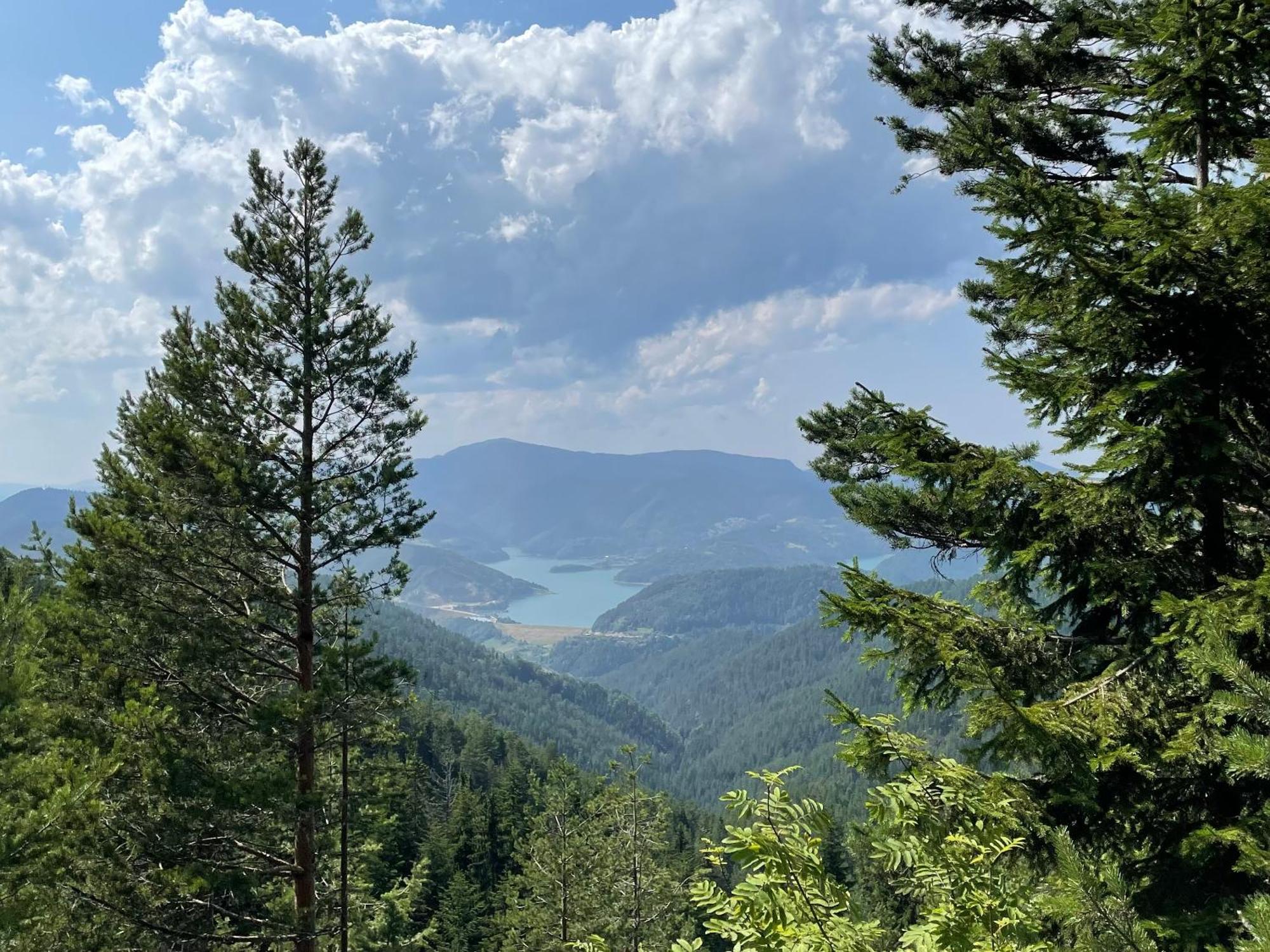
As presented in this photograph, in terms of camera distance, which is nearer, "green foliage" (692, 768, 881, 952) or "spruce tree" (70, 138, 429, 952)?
"green foliage" (692, 768, 881, 952)

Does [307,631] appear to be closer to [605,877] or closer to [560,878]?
[605,877]

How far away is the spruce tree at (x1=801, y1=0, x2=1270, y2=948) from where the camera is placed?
3949 mm

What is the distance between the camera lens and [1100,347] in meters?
4.58

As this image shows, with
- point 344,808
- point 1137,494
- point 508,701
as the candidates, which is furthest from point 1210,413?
point 508,701

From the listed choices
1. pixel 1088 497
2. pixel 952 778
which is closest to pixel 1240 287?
pixel 1088 497

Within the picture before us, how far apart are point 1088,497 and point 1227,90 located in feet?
9.11

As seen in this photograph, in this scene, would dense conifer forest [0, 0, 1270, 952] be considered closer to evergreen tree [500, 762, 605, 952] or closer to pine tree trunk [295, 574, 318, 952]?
pine tree trunk [295, 574, 318, 952]

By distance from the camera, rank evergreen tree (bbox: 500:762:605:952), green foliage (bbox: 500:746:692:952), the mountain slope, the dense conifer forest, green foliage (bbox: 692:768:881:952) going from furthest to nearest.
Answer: the mountain slope, evergreen tree (bbox: 500:762:605:952), green foliage (bbox: 500:746:692:952), the dense conifer forest, green foliage (bbox: 692:768:881:952)

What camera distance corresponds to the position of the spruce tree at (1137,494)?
3949 millimetres

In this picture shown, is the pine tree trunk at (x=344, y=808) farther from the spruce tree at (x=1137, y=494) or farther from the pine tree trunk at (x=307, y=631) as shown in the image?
the spruce tree at (x=1137, y=494)

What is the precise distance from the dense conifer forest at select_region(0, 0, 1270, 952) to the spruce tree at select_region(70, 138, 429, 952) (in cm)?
6

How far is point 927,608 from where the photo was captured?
5137 millimetres

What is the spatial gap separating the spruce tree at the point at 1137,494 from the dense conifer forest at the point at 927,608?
1.1 inches

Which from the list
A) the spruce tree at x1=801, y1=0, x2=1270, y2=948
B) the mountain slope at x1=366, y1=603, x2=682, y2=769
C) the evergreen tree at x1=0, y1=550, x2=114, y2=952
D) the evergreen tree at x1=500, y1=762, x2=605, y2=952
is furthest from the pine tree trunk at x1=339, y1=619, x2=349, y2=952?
the mountain slope at x1=366, y1=603, x2=682, y2=769
